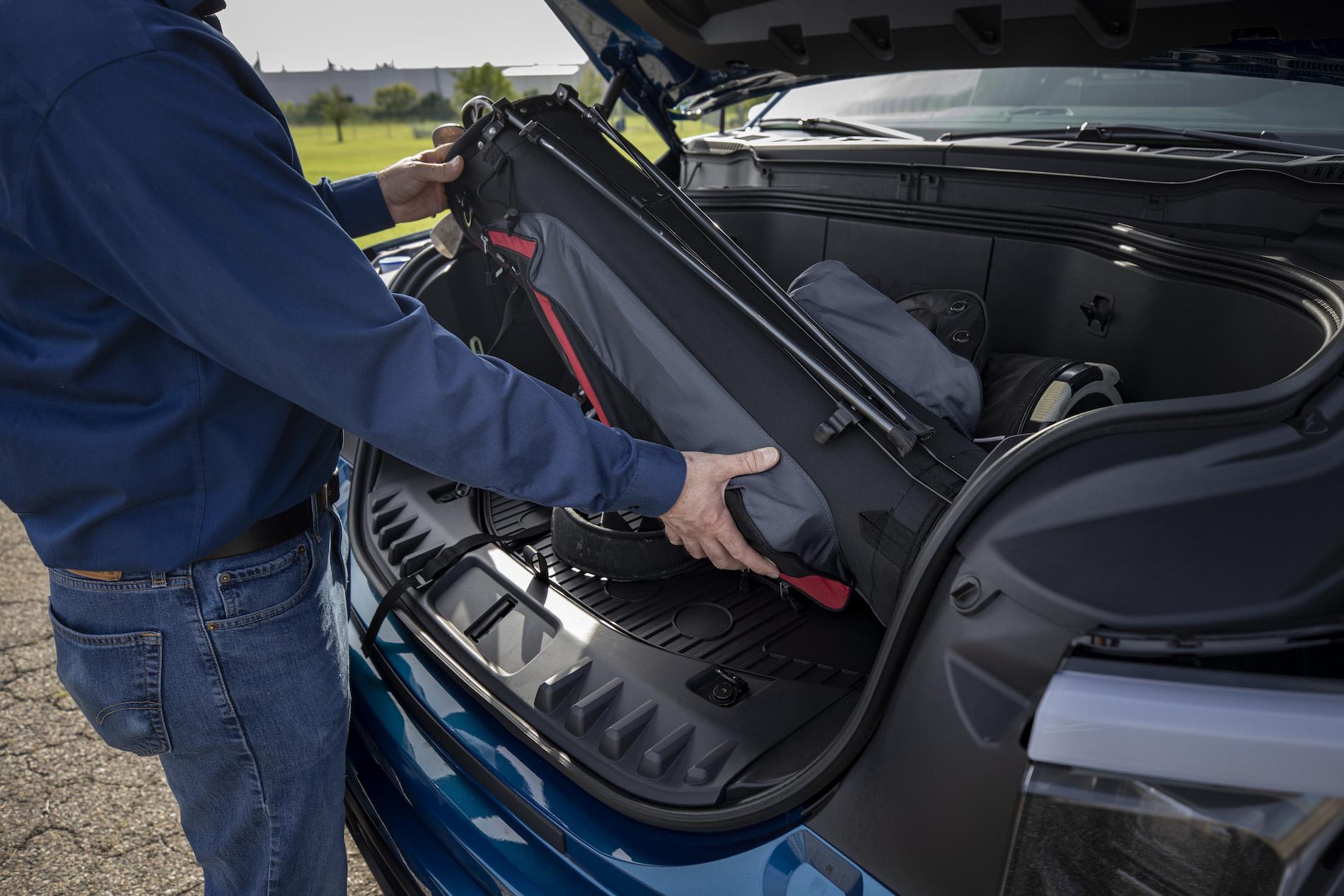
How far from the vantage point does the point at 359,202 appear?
151 cm

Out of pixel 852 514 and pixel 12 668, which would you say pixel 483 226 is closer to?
pixel 852 514

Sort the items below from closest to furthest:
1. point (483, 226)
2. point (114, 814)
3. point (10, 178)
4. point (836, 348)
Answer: point (10, 178)
point (836, 348)
point (483, 226)
point (114, 814)

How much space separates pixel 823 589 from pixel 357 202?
1065mm

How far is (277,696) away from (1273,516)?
3.73ft

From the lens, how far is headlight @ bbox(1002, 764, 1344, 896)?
58 cm

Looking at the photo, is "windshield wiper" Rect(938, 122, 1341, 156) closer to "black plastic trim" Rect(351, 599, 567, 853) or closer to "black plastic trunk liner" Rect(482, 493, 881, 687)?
"black plastic trunk liner" Rect(482, 493, 881, 687)

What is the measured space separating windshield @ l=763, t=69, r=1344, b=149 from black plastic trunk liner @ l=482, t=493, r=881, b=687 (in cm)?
123

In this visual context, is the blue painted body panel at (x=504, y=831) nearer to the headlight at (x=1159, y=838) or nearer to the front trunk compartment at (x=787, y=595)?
the front trunk compartment at (x=787, y=595)

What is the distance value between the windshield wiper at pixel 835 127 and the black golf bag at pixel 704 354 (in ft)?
2.96

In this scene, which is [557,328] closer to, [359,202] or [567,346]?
[567,346]

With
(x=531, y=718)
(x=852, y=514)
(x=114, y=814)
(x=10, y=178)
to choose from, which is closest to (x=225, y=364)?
(x=10, y=178)

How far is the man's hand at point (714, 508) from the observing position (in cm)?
110

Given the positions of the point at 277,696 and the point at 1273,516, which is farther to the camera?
the point at 277,696

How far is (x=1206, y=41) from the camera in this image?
1.30 m
